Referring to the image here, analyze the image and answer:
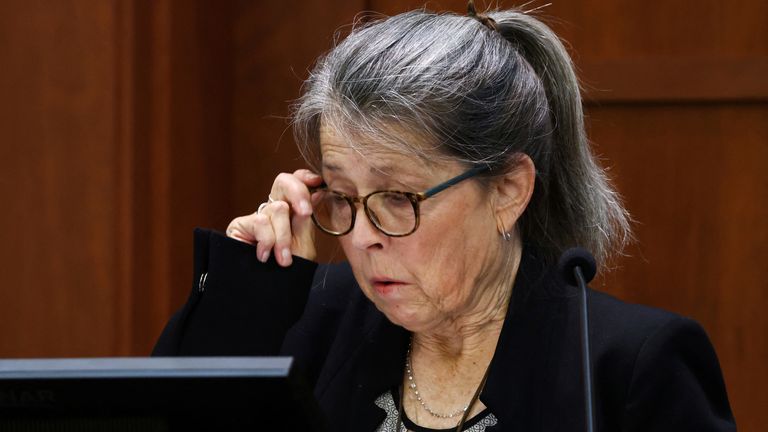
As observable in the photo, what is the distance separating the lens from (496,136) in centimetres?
171

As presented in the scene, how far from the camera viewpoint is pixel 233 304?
1.91 m

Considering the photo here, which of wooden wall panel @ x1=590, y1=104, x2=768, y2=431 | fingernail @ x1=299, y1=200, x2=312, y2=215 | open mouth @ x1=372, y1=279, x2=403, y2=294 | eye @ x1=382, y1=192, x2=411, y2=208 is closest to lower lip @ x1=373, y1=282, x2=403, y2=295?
open mouth @ x1=372, y1=279, x2=403, y2=294

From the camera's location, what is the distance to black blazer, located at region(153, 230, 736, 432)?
1.61 meters

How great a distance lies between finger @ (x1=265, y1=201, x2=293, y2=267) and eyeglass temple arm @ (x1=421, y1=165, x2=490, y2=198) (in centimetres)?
34

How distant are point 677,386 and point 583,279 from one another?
1.21 feet

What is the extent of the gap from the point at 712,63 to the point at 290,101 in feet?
2.93

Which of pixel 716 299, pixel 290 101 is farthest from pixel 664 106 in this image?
pixel 290 101

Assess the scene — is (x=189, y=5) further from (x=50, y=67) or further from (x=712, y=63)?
(x=712, y=63)

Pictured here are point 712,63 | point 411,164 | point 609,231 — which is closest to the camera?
point 411,164

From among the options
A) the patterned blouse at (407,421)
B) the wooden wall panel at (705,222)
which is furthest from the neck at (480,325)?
the wooden wall panel at (705,222)

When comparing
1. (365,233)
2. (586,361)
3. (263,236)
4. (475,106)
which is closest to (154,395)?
(586,361)

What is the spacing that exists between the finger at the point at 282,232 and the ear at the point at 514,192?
0.37 meters

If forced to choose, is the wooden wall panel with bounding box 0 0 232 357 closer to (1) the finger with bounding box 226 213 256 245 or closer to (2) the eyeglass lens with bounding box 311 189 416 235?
(1) the finger with bounding box 226 213 256 245

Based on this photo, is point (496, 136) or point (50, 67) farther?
point (50, 67)
